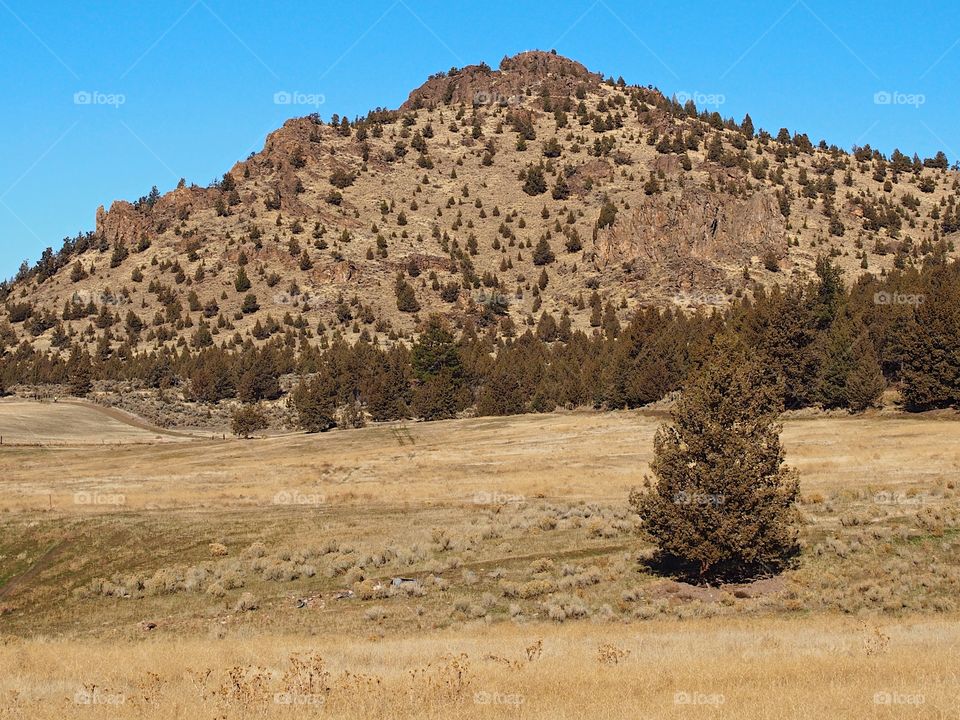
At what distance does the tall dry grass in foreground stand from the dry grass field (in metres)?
0.07

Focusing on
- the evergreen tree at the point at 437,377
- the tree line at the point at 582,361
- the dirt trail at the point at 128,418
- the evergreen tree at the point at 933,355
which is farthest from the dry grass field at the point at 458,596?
the dirt trail at the point at 128,418

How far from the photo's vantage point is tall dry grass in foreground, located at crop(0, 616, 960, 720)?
12.0 meters

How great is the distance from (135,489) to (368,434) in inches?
1111

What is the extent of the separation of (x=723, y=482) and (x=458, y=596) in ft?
29.8

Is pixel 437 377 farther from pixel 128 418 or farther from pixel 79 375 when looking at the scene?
pixel 79 375

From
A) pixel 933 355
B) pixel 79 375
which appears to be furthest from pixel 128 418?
pixel 933 355

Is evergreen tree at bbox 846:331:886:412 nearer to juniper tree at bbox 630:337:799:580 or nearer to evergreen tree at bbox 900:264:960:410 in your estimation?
evergreen tree at bbox 900:264:960:410

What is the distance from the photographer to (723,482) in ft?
83.9

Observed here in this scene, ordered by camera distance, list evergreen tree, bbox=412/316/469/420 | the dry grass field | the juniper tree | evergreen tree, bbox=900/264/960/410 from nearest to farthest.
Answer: the dry grass field < the juniper tree < evergreen tree, bbox=900/264/960/410 < evergreen tree, bbox=412/316/469/420

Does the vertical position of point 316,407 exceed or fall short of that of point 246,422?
it exceeds it

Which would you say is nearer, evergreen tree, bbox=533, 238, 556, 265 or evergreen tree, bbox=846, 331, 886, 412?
evergreen tree, bbox=846, 331, 886, 412

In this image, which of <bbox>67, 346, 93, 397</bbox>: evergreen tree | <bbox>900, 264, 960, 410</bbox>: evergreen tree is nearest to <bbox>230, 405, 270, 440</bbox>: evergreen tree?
<bbox>67, 346, 93, 397</bbox>: evergreen tree

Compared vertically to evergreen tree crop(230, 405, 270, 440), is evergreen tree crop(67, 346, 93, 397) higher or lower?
higher

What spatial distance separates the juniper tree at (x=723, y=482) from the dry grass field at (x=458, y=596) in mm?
1259
